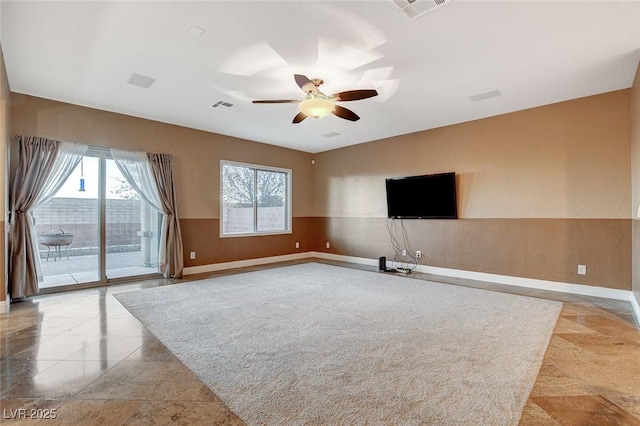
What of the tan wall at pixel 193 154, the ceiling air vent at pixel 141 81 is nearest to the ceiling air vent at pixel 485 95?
the ceiling air vent at pixel 141 81

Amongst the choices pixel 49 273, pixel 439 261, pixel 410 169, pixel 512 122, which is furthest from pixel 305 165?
pixel 49 273

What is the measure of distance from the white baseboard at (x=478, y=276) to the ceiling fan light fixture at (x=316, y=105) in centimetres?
389

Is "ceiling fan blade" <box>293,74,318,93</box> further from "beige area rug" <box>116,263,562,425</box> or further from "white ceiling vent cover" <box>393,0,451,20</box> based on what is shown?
"beige area rug" <box>116,263,562,425</box>

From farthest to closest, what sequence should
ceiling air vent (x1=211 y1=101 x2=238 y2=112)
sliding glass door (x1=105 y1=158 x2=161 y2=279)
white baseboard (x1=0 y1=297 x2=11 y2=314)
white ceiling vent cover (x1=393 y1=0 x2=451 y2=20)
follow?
sliding glass door (x1=105 y1=158 x2=161 y2=279)
ceiling air vent (x1=211 y1=101 x2=238 y2=112)
white baseboard (x1=0 y1=297 x2=11 y2=314)
white ceiling vent cover (x1=393 y1=0 x2=451 y2=20)

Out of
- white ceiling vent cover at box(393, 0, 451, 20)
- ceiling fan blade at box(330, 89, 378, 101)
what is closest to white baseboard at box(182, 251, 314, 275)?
ceiling fan blade at box(330, 89, 378, 101)

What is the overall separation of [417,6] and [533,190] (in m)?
3.76

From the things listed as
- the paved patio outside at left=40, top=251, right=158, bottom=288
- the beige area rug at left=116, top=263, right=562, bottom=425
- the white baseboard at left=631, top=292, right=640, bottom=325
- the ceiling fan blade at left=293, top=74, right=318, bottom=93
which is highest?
the ceiling fan blade at left=293, top=74, right=318, bottom=93

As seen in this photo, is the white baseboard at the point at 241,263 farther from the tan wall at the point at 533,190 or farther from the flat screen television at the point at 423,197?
the flat screen television at the point at 423,197

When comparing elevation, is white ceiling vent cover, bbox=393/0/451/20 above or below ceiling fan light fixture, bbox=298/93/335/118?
above

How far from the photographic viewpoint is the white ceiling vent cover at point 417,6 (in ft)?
8.04

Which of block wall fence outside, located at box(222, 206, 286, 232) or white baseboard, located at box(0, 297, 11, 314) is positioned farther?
block wall fence outside, located at box(222, 206, 286, 232)

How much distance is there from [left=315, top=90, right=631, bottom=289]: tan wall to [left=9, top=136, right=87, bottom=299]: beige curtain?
569 centimetres

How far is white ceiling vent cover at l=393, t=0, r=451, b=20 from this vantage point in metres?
2.45

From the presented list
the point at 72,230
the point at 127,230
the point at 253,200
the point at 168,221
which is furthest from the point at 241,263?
the point at 72,230
